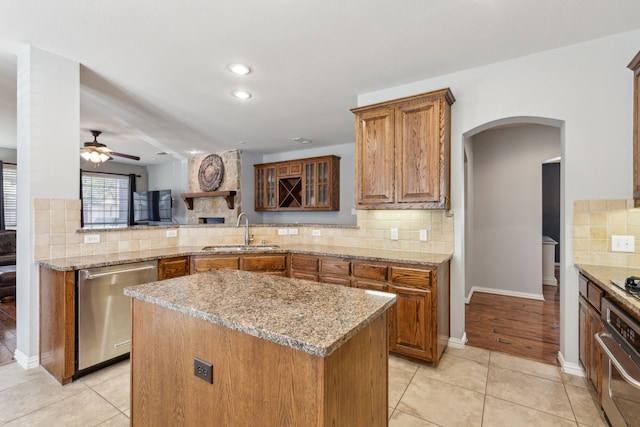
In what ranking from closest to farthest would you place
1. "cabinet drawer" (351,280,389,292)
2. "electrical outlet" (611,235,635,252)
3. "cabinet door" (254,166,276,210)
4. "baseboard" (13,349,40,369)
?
"electrical outlet" (611,235,635,252) < "baseboard" (13,349,40,369) < "cabinet drawer" (351,280,389,292) < "cabinet door" (254,166,276,210)

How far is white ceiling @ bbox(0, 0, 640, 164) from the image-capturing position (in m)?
2.00

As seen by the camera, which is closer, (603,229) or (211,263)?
A: (603,229)

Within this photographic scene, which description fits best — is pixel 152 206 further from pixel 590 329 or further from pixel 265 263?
pixel 590 329

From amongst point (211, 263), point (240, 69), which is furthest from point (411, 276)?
point (240, 69)

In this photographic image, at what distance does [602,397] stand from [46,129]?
14.2 ft

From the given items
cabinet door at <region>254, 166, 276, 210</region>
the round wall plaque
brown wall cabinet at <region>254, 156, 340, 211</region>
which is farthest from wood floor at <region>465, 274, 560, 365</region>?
the round wall plaque

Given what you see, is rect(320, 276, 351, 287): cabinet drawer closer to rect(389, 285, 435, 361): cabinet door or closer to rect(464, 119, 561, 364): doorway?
rect(389, 285, 435, 361): cabinet door

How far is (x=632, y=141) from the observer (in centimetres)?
223

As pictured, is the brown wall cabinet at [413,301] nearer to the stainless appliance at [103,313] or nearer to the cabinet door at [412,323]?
the cabinet door at [412,323]

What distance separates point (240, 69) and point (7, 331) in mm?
3587

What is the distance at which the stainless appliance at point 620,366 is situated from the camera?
135cm

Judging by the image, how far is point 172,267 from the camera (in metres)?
3.00

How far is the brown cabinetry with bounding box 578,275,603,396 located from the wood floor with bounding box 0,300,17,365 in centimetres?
A: 442

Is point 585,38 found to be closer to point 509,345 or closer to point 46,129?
point 509,345
